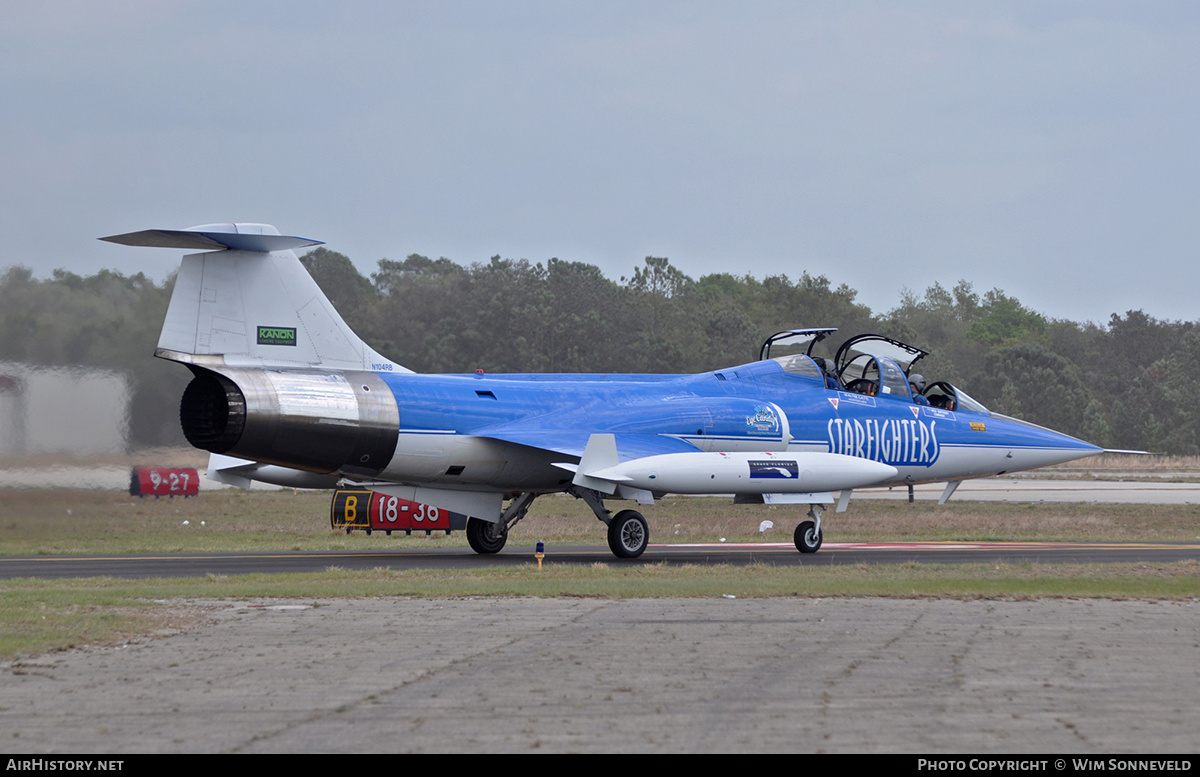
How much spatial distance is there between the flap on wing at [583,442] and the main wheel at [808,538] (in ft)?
8.13

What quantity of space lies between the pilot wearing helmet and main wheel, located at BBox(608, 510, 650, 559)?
24.9 ft

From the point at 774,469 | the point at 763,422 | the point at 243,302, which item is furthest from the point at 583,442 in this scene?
the point at 243,302

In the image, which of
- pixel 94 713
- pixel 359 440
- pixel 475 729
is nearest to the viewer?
pixel 475 729

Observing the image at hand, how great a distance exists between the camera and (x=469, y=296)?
60812 millimetres

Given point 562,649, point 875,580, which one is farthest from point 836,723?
point 875,580

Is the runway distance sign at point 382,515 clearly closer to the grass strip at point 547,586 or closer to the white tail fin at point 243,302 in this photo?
the white tail fin at point 243,302

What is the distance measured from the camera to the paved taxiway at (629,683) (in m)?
6.63

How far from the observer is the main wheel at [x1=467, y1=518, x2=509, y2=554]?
72.9 feet

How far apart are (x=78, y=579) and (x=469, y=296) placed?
4523cm

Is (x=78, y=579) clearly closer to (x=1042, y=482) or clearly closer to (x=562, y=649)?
(x=562, y=649)

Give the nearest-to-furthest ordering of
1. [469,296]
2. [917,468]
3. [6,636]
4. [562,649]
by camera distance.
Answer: [562,649]
[6,636]
[917,468]
[469,296]

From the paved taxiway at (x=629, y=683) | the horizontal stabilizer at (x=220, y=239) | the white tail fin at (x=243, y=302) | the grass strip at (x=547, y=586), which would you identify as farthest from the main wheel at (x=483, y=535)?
the paved taxiway at (x=629, y=683)

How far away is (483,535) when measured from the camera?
22266 mm

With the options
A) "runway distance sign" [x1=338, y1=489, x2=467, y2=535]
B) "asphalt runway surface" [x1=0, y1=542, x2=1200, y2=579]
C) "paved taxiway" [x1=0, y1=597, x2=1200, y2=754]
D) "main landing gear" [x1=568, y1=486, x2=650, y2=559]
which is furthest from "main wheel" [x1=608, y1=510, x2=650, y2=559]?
"paved taxiway" [x1=0, y1=597, x2=1200, y2=754]
